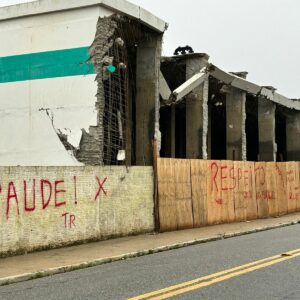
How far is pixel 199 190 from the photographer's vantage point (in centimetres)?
1606

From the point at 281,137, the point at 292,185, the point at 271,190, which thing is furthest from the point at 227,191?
the point at 281,137

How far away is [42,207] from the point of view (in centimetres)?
1116

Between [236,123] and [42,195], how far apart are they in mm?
17509

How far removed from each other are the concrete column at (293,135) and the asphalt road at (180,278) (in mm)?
21481

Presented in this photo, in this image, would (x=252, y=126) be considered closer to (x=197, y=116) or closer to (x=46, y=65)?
(x=197, y=116)

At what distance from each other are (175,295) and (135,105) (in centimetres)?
1504

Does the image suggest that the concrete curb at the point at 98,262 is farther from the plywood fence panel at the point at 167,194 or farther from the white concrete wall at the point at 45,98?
the white concrete wall at the point at 45,98

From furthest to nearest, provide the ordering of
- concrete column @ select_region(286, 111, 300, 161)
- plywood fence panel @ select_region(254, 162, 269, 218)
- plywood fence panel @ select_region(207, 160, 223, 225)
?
1. concrete column @ select_region(286, 111, 300, 161)
2. plywood fence panel @ select_region(254, 162, 269, 218)
3. plywood fence panel @ select_region(207, 160, 223, 225)

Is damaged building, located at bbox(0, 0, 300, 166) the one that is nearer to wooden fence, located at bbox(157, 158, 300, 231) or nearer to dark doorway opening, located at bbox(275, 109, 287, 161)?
wooden fence, located at bbox(157, 158, 300, 231)

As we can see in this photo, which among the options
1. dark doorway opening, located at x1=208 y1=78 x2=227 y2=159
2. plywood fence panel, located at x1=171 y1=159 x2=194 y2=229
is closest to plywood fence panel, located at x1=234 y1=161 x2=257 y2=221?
plywood fence panel, located at x1=171 y1=159 x2=194 y2=229

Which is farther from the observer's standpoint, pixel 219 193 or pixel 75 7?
pixel 75 7

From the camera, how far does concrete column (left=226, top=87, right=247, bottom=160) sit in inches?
1057

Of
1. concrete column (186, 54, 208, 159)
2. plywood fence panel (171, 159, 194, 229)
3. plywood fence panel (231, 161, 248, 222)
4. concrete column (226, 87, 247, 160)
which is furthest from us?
concrete column (226, 87, 247, 160)

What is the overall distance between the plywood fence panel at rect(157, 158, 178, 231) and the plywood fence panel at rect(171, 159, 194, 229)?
0.15 m
